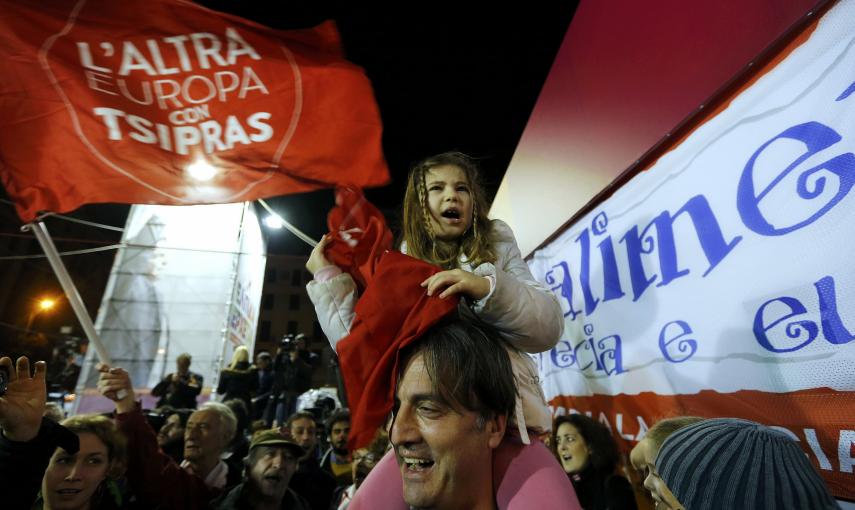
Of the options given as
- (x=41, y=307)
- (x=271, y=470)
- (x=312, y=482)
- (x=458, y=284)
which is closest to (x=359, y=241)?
(x=458, y=284)

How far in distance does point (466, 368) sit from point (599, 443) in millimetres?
1779

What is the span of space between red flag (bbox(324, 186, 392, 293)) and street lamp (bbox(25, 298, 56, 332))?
3119 cm

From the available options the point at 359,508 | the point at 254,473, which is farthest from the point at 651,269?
the point at 254,473

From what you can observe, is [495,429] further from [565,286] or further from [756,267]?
[565,286]

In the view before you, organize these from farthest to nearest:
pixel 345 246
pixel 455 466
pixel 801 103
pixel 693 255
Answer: pixel 693 255 < pixel 345 246 < pixel 801 103 < pixel 455 466

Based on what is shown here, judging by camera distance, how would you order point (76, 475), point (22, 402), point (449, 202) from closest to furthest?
point (22, 402)
point (449, 202)
point (76, 475)

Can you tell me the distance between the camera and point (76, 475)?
6.21ft

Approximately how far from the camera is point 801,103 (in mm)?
1467

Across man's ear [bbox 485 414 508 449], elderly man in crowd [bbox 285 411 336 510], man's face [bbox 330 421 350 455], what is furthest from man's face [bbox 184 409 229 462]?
man's ear [bbox 485 414 508 449]

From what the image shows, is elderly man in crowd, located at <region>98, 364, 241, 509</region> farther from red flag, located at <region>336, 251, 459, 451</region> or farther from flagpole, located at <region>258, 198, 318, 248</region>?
red flag, located at <region>336, 251, 459, 451</region>

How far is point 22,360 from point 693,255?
276 cm

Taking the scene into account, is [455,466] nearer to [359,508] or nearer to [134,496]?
[359,508]

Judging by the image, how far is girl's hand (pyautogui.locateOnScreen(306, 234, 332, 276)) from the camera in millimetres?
1544

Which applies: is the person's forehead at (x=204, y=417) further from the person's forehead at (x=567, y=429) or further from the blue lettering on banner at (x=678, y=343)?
A: the blue lettering on banner at (x=678, y=343)
